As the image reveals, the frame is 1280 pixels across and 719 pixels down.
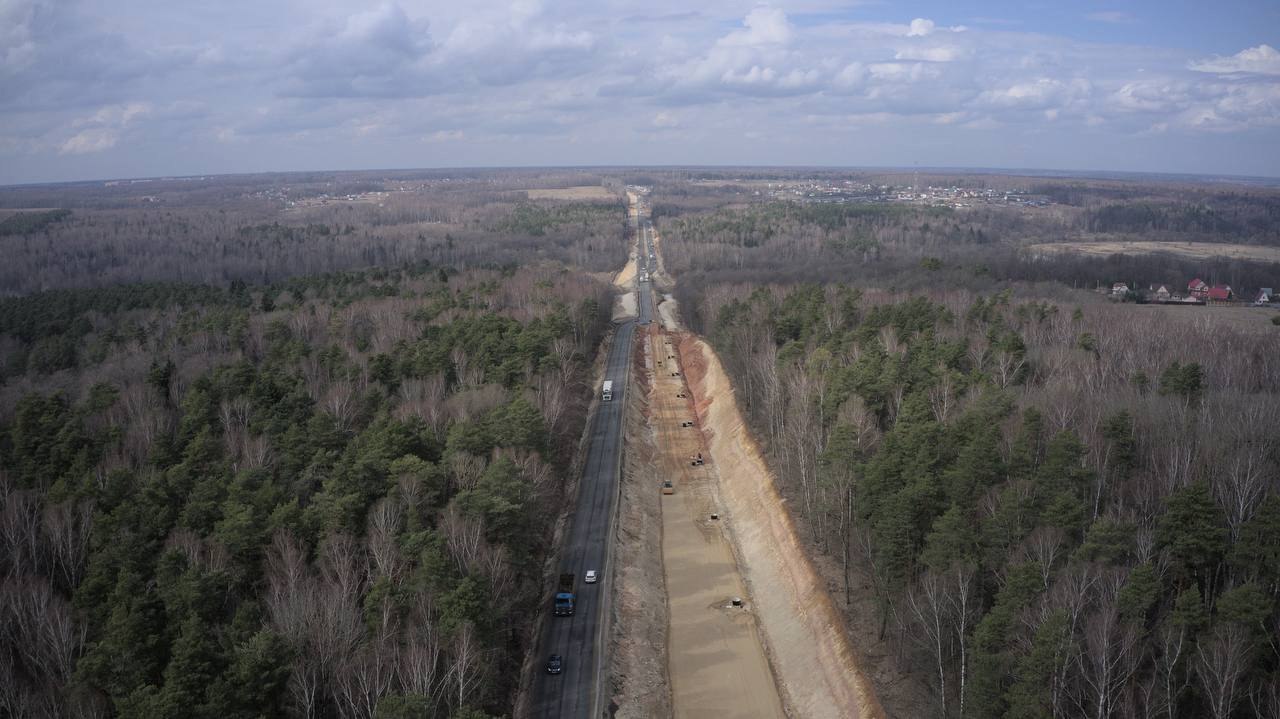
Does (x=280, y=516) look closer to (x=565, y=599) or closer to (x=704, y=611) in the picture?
(x=565, y=599)

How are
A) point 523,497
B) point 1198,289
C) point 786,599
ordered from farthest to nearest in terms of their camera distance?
point 1198,289, point 786,599, point 523,497

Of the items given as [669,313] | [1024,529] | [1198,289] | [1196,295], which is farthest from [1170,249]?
[1024,529]

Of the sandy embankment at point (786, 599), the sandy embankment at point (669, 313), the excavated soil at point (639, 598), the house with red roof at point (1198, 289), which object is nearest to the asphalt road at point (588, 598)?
the excavated soil at point (639, 598)

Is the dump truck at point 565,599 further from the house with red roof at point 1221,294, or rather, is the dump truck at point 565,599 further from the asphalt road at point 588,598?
the house with red roof at point 1221,294

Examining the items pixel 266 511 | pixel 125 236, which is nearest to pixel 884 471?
pixel 266 511

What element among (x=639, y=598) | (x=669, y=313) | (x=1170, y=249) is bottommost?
(x=639, y=598)

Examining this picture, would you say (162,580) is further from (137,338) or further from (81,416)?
(137,338)

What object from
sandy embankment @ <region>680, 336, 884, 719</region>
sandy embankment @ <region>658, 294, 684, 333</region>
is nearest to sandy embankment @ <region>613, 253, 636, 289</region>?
sandy embankment @ <region>658, 294, 684, 333</region>
